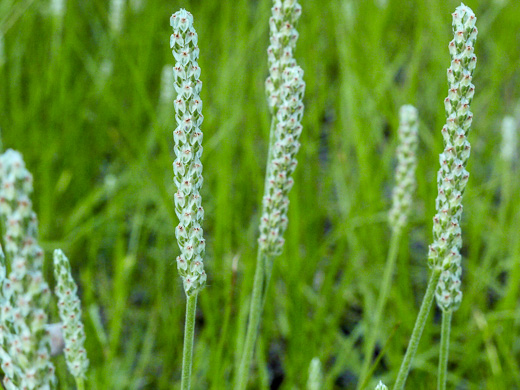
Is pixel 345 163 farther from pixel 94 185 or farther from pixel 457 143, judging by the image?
pixel 457 143

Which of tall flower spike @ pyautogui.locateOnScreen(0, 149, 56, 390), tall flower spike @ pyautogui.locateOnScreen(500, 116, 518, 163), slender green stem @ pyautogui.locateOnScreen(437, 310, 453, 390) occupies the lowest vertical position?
slender green stem @ pyautogui.locateOnScreen(437, 310, 453, 390)

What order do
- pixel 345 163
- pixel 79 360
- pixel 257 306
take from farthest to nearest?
pixel 345 163
pixel 257 306
pixel 79 360

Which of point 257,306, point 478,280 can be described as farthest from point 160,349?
point 257,306

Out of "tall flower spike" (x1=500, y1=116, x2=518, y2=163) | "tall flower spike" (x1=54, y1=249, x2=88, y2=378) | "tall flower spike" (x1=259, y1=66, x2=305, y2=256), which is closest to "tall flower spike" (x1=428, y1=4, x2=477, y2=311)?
"tall flower spike" (x1=259, y1=66, x2=305, y2=256)

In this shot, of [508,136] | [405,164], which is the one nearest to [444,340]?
[405,164]

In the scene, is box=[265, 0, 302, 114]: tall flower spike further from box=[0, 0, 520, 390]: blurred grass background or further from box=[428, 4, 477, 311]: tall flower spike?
box=[0, 0, 520, 390]: blurred grass background

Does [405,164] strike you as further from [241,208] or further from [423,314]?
[241,208]
